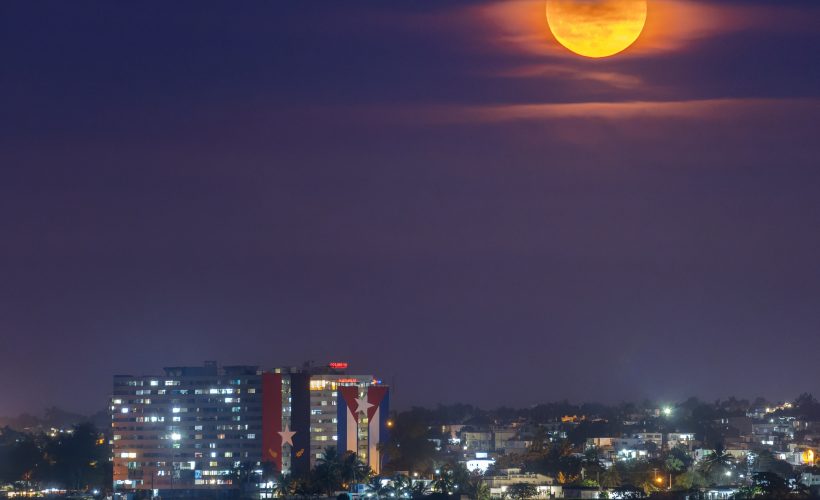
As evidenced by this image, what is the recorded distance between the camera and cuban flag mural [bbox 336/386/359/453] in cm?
13100

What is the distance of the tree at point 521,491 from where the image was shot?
4016 inches

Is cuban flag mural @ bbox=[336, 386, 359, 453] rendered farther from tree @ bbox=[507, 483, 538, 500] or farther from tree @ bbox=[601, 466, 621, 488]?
tree @ bbox=[507, 483, 538, 500]

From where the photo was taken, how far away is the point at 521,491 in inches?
4048

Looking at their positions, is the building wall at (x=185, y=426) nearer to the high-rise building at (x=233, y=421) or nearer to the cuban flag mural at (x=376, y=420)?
the high-rise building at (x=233, y=421)

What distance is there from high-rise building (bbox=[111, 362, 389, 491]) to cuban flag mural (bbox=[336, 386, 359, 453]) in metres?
0.08

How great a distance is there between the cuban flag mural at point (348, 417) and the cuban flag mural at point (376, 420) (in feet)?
3.34

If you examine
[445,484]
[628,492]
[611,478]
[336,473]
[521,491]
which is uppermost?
[336,473]

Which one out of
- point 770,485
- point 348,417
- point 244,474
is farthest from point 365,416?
point 770,485

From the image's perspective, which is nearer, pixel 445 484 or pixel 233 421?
pixel 445 484

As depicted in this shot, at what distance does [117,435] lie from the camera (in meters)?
136

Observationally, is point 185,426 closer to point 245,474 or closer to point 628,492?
point 245,474

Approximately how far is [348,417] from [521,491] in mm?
32012

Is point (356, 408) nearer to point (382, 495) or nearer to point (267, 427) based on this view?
point (267, 427)

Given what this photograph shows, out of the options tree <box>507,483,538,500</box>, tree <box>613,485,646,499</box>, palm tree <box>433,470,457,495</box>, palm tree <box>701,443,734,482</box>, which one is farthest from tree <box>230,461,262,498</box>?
tree <box>613,485,646,499</box>
